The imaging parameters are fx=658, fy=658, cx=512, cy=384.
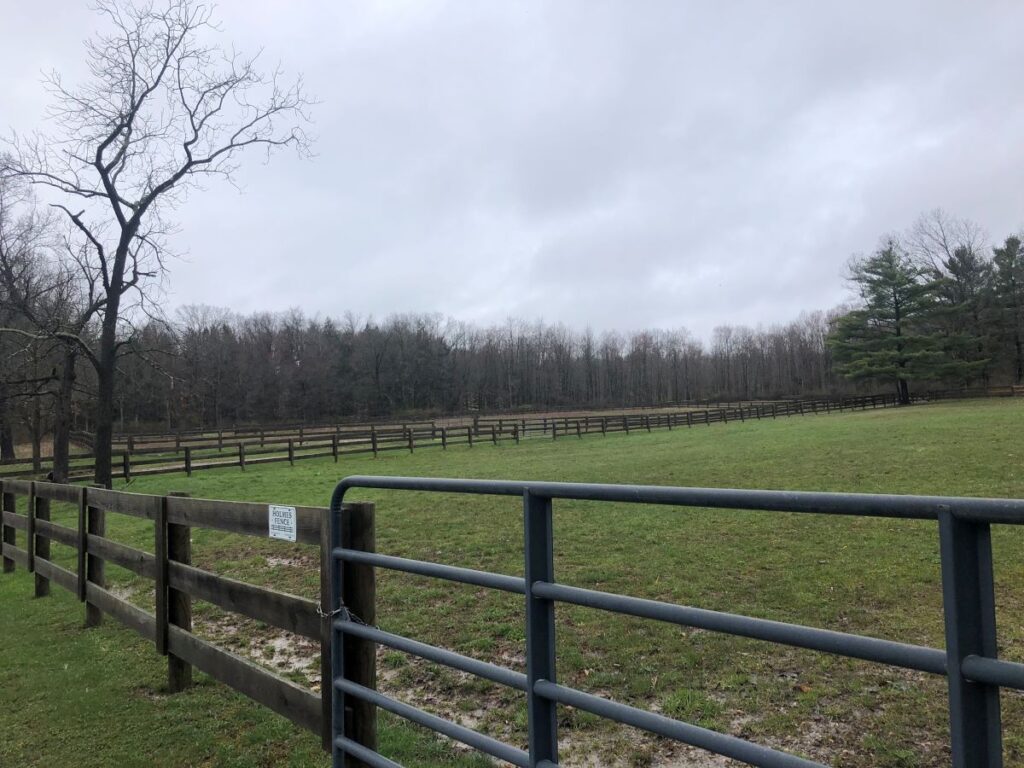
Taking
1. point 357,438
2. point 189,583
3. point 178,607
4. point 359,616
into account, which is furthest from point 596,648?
point 357,438

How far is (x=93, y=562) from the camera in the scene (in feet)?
20.1

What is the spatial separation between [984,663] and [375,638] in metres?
2.22

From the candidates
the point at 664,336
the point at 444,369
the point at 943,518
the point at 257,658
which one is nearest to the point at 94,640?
the point at 257,658

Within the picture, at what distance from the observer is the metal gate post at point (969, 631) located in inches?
48.8

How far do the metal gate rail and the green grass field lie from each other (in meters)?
1.67

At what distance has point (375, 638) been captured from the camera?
2.80 metres

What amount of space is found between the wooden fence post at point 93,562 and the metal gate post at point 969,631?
21.6 feet

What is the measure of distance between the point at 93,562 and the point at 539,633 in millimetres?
5720

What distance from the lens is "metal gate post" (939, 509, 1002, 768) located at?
48.8 inches

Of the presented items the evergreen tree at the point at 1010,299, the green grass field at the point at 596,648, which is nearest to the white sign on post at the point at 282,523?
the green grass field at the point at 596,648

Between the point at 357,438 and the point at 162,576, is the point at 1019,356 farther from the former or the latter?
the point at 162,576

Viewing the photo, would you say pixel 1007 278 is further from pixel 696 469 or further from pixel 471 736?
pixel 471 736

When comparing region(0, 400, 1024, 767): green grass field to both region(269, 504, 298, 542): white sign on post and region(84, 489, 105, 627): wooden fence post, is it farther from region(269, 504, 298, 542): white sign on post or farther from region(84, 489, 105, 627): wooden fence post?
region(269, 504, 298, 542): white sign on post

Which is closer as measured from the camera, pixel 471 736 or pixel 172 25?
pixel 471 736
